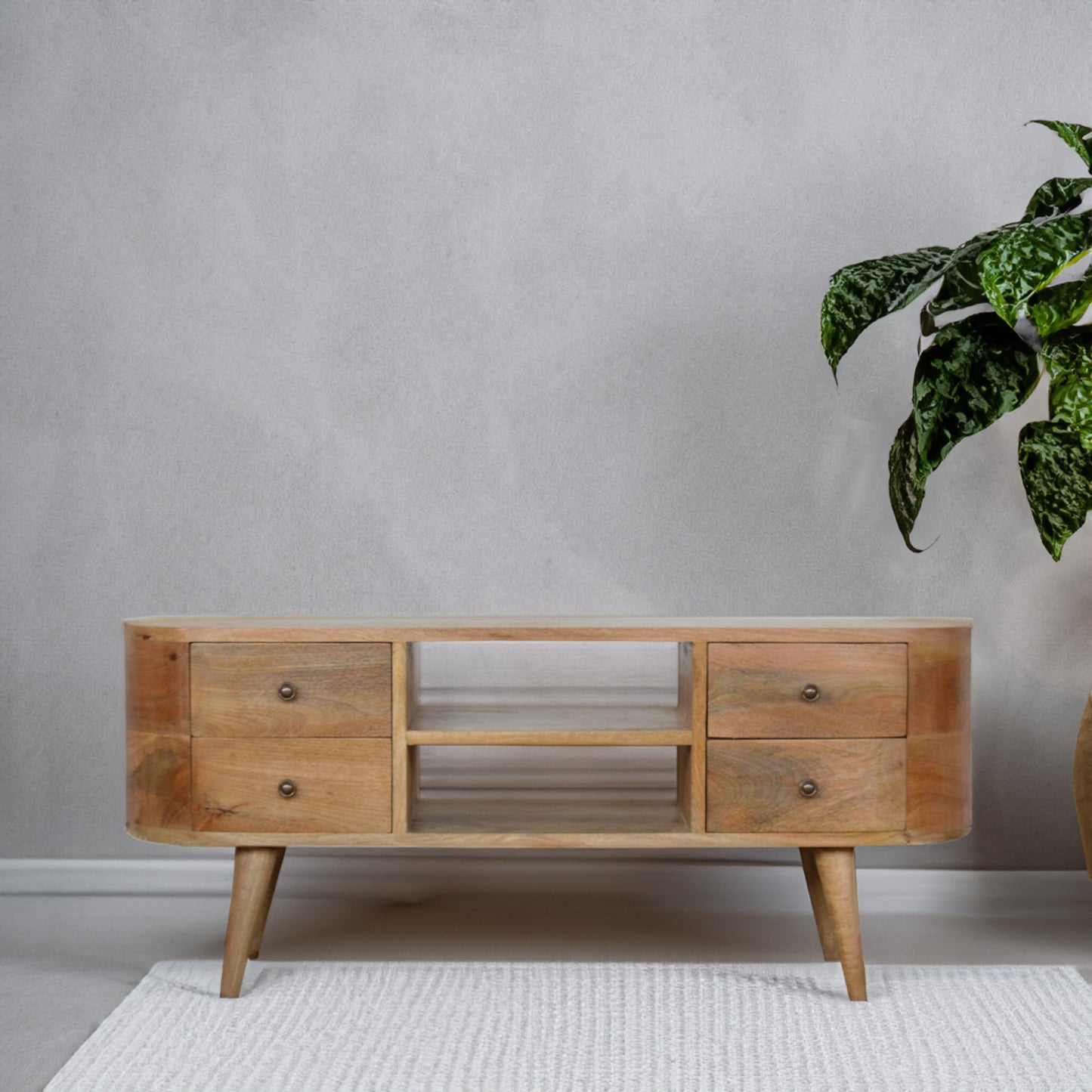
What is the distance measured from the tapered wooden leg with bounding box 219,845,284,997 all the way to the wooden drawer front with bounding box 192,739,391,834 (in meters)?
0.05

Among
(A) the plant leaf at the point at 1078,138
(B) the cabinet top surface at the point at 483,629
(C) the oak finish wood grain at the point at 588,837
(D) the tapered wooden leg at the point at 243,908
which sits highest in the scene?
(A) the plant leaf at the point at 1078,138

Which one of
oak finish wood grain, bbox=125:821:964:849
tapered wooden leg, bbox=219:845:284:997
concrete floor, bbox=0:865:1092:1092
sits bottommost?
concrete floor, bbox=0:865:1092:1092

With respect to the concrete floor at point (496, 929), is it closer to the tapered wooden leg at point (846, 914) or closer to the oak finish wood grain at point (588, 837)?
the tapered wooden leg at point (846, 914)

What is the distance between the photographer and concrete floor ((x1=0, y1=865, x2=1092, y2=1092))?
1.80m

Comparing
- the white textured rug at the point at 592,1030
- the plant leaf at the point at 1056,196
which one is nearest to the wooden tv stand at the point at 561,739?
the white textured rug at the point at 592,1030

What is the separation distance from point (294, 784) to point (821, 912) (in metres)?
0.90

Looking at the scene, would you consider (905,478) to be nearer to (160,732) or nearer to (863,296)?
(863,296)

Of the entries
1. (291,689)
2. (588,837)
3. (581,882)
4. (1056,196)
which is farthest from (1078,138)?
(581,882)

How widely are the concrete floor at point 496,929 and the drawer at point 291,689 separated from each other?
46cm

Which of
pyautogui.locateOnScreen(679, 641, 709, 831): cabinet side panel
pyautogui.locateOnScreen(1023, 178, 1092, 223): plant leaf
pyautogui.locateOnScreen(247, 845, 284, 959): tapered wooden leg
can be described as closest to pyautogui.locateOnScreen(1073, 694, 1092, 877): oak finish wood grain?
pyautogui.locateOnScreen(679, 641, 709, 831): cabinet side panel

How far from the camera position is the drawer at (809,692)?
63.6 inches

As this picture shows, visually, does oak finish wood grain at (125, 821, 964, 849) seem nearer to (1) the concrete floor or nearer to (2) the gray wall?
(1) the concrete floor

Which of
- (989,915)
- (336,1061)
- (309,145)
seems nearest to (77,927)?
(336,1061)

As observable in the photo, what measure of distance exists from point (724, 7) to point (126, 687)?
167 cm
